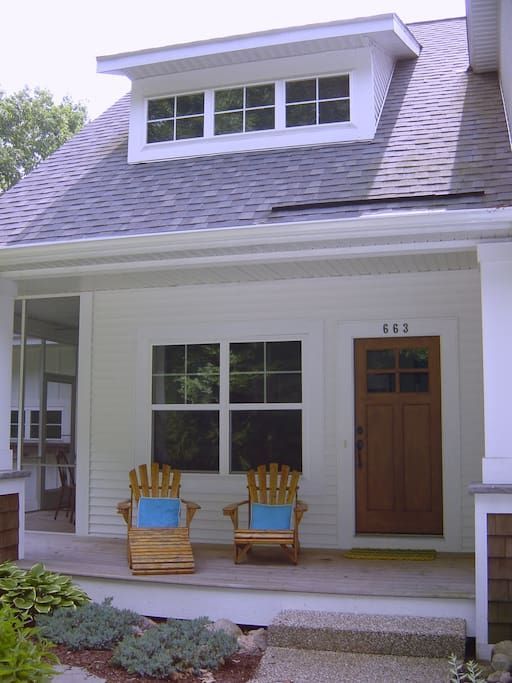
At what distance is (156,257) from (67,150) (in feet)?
12.2

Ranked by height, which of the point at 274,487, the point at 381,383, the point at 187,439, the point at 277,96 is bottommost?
the point at 274,487

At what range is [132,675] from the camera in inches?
183

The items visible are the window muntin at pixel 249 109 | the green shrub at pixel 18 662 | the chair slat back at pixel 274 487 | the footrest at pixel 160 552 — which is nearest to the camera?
the green shrub at pixel 18 662

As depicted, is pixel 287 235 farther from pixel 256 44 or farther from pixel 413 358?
pixel 256 44

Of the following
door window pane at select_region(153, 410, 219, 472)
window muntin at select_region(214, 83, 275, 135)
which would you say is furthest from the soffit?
door window pane at select_region(153, 410, 219, 472)

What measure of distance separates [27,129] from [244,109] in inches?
877

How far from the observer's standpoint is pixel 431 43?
30.9 ft

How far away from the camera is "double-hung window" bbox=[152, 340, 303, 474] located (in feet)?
25.3

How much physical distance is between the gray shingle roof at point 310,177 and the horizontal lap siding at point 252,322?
3.84ft

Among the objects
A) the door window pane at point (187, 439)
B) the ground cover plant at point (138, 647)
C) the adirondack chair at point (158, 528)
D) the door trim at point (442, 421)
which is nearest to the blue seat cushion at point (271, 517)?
the adirondack chair at point (158, 528)

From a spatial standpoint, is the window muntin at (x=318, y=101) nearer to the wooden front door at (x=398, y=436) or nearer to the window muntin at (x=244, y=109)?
the window muntin at (x=244, y=109)

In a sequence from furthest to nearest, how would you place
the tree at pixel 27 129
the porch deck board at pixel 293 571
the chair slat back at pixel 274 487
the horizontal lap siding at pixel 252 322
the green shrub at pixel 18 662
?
the tree at pixel 27 129, the horizontal lap siding at pixel 252 322, the chair slat back at pixel 274 487, the porch deck board at pixel 293 571, the green shrub at pixel 18 662

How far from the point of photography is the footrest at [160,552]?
6059 mm

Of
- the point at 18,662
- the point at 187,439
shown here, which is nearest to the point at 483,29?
the point at 187,439
